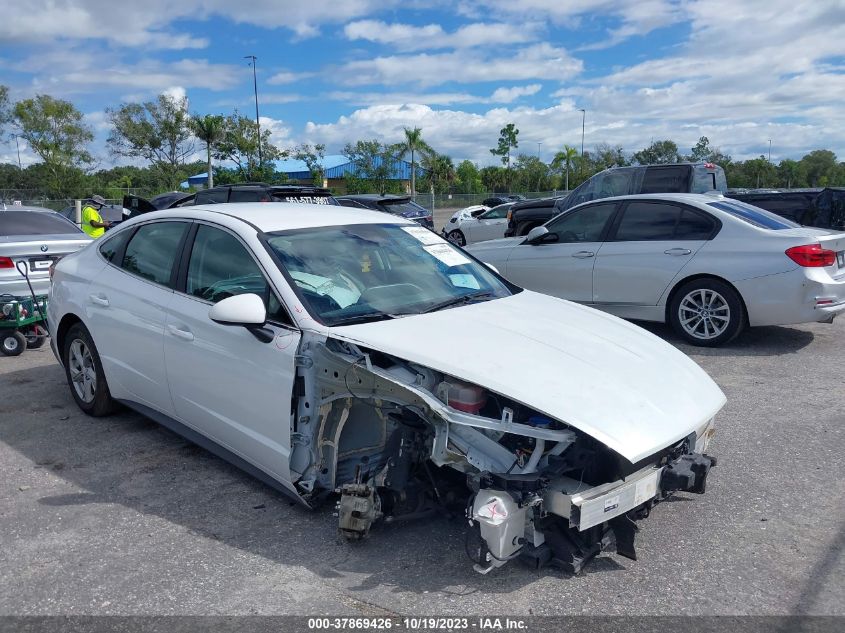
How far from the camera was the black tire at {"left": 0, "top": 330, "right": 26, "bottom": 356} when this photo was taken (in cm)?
757

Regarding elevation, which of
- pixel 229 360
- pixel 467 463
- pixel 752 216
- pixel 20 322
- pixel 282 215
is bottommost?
pixel 20 322

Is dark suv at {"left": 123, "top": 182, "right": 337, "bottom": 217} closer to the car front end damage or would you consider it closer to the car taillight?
the car taillight

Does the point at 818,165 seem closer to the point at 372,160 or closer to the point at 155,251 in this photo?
the point at 372,160

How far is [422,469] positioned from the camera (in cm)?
347

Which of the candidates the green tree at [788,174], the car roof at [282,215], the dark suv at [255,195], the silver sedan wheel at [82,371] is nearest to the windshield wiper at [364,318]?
the car roof at [282,215]

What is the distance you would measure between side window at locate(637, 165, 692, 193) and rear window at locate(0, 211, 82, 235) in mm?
9063

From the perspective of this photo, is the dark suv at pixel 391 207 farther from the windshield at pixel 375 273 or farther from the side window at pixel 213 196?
the windshield at pixel 375 273

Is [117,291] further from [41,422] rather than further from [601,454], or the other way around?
[601,454]

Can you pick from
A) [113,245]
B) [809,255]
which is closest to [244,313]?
[113,245]

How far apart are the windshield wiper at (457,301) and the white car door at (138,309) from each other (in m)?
1.66

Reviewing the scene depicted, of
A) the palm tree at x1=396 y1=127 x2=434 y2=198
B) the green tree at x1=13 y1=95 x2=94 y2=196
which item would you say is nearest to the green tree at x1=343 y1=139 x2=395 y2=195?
the palm tree at x1=396 y1=127 x2=434 y2=198

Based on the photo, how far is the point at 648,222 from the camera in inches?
312

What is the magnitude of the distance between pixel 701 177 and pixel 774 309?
6.06 m

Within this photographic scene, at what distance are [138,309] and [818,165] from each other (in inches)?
2654
